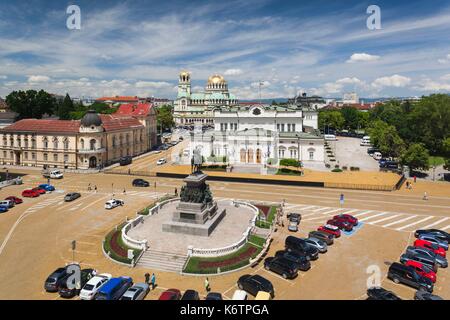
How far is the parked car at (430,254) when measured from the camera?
95.4ft

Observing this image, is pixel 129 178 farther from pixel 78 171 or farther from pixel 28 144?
pixel 28 144

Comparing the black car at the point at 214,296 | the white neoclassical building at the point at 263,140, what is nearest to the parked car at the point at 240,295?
the black car at the point at 214,296

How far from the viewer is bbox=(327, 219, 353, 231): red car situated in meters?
37.0

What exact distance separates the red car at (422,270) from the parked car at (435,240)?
7.12 meters

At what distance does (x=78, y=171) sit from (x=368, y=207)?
58463 mm

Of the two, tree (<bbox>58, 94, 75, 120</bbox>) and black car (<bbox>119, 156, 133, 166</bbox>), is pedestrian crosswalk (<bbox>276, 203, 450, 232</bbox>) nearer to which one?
black car (<bbox>119, 156, 133, 166</bbox>)

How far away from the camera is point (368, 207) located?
1826 inches

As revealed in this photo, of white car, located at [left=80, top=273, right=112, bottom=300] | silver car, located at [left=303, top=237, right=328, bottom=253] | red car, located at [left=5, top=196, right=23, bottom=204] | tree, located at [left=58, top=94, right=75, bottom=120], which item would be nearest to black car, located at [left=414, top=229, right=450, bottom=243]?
silver car, located at [left=303, top=237, right=328, bottom=253]

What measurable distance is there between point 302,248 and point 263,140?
47997 mm

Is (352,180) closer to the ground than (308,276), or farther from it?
farther from it

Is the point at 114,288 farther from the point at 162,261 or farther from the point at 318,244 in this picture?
the point at 318,244

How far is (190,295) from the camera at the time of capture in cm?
2266

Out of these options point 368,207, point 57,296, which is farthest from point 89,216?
point 368,207

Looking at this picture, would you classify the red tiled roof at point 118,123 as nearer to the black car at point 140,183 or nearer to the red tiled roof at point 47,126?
the red tiled roof at point 47,126
